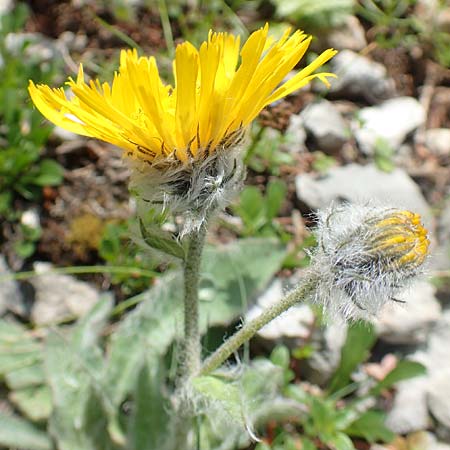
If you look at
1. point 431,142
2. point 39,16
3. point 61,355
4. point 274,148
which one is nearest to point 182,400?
point 61,355

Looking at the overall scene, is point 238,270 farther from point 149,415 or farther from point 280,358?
point 149,415

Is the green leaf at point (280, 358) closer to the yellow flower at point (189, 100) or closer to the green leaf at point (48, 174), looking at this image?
the yellow flower at point (189, 100)

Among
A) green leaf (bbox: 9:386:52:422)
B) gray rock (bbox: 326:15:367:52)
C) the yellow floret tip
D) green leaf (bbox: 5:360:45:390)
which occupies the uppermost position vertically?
the yellow floret tip

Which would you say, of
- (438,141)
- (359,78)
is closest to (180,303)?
(359,78)

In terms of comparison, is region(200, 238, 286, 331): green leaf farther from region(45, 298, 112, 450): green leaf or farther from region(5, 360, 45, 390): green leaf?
region(5, 360, 45, 390): green leaf

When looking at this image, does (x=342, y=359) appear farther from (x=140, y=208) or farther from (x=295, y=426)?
(x=140, y=208)

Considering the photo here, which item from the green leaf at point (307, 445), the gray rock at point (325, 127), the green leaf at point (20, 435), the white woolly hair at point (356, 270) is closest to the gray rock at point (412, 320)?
the green leaf at point (307, 445)

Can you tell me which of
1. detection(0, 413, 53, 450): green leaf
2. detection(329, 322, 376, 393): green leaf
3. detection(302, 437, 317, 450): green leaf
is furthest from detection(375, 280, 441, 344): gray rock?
detection(0, 413, 53, 450): green leaf
